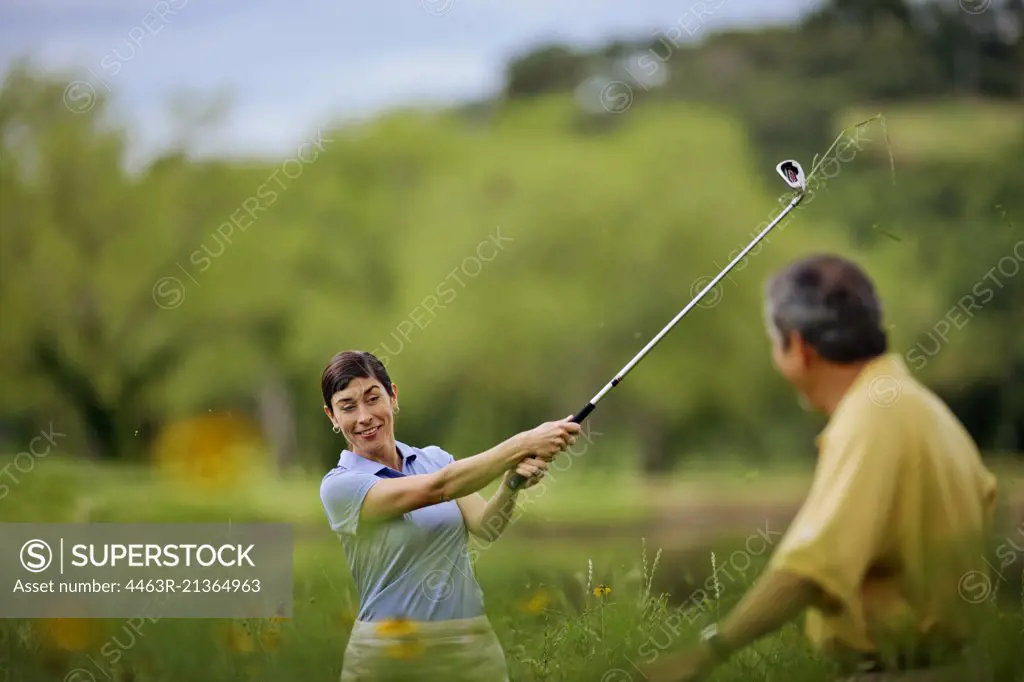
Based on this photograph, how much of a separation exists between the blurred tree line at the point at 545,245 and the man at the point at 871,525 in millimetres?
4655

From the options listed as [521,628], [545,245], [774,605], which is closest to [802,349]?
[774,605]

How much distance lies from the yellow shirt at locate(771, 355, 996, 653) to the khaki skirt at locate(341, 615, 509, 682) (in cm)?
107

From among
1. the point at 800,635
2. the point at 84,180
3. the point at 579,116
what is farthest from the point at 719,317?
the point at 800,635

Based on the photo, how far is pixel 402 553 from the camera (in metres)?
3.59

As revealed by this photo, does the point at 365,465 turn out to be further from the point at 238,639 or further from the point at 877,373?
the point at 877,373

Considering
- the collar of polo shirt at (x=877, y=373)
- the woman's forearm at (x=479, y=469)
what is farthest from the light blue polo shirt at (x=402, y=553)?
the collar of polo shirt at (x=877, y=373)

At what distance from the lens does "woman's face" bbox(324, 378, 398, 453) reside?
3643 mm

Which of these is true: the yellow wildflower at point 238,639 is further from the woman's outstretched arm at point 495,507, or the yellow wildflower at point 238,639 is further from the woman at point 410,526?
the woman's outstretched arm at point 495,507

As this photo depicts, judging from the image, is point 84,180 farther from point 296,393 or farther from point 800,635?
point 800,635

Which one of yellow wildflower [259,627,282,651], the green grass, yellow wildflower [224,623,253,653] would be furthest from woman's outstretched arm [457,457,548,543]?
the green grass

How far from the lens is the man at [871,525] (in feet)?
8.88

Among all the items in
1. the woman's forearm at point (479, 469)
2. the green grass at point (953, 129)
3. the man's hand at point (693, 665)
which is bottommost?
the man's hand at point (693, 665)

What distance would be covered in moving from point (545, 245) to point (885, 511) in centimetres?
1072

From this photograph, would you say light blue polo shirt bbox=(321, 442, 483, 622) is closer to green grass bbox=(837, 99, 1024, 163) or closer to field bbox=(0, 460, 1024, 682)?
field bbox=(0, 460, 1024, 682)
